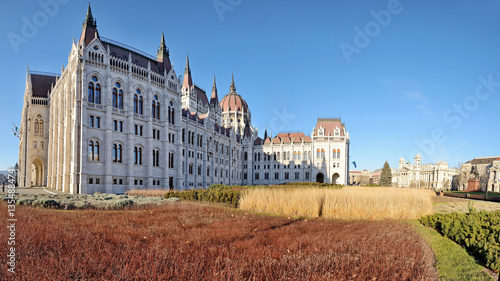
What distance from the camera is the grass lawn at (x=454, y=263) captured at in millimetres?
6336

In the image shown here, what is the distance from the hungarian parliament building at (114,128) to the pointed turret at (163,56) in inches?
7.7

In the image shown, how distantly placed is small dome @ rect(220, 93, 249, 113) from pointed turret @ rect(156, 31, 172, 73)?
127ft

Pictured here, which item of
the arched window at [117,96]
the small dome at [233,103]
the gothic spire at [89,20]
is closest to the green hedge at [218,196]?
the arched window at [117,96]

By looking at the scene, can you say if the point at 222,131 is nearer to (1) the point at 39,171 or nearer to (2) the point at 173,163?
(2) the point at 173,163

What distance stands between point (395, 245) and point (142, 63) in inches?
1674

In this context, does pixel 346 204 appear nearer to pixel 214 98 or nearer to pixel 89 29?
pixel 89 29

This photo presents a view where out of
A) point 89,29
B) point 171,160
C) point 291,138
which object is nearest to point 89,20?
point 89,29

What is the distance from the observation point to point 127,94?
37562 mm

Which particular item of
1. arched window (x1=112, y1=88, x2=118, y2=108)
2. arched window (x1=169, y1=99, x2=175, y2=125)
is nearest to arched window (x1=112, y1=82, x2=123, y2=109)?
arched window (x1=112, y1=88, x2=118, y2=108)

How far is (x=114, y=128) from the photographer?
36219 mm

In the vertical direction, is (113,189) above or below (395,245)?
below

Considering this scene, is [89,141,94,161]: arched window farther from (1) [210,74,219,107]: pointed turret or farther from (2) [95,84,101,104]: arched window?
(1) [210,74,219,107]: pointed turret

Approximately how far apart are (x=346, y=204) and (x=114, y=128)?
104ft

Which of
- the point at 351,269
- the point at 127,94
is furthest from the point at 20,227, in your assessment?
the point at 127,94
